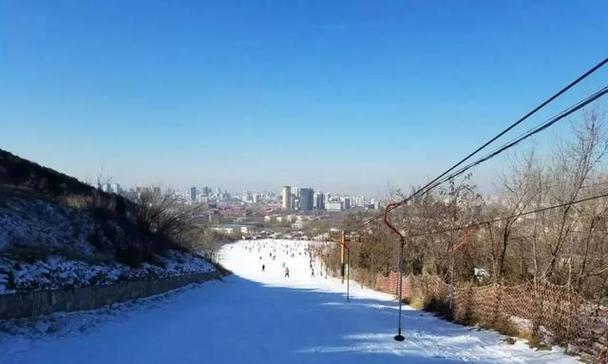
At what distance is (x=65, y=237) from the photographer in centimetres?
2123

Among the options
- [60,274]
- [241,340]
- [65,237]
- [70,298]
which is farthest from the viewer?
[65,237]

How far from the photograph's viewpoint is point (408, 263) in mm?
43531

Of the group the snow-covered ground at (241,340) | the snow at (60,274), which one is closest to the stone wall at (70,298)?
the snow at (60,274)

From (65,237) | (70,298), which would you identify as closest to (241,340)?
(70,298)

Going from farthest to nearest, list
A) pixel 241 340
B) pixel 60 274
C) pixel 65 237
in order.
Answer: pixel 65 237, pixel 60 274, pixel 241 340

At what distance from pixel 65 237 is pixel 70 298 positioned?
19.8 ft

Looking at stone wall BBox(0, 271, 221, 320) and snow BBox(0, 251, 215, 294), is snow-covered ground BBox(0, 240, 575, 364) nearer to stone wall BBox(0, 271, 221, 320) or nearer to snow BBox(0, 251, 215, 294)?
stone wall BBox(0, 271, 221, 320)

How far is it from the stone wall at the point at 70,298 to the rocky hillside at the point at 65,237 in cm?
27

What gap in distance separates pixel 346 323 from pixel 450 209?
59.2 ft

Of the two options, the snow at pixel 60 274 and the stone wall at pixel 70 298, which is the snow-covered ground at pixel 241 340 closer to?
the stone wall at pixel 70 298

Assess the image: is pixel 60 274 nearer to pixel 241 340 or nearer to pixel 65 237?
pixel 65 237

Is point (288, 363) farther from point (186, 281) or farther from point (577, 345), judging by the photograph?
point (186, 281)

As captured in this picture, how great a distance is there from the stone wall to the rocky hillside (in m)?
0.27

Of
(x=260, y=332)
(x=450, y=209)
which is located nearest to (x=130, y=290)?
(x=260, y=332)
